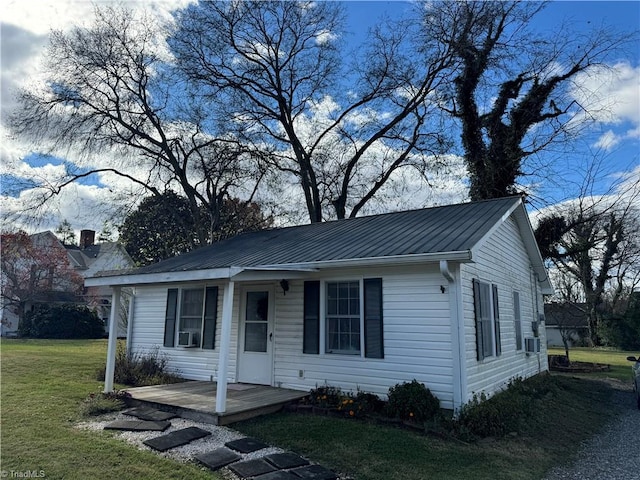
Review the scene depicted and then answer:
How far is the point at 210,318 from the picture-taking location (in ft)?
32.3

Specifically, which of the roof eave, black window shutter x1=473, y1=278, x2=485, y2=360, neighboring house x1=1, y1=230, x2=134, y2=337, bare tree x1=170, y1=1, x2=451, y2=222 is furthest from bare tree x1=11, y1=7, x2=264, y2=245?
black window shutter x1=473, y1=278, x2=485, y2=360

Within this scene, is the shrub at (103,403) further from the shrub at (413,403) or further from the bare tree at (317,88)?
the bare tree at (317,88)

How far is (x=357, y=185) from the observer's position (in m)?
21.7

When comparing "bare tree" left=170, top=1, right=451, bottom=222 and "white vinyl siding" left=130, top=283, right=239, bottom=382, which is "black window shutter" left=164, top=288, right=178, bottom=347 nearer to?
"white vinyl siding" left=130, top=283, right=239, bottom=382

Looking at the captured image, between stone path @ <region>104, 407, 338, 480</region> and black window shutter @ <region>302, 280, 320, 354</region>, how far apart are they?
2660 millimetres

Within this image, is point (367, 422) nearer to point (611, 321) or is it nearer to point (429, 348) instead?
point (429, 348)

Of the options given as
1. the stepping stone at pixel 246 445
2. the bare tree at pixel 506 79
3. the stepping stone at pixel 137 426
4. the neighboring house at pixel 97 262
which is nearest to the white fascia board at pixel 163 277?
the stepping stone at pixel 137 426

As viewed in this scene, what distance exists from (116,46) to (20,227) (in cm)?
809

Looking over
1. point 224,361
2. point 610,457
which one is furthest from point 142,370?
point 610,457

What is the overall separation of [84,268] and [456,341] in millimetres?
35413

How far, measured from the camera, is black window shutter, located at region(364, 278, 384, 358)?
732cm

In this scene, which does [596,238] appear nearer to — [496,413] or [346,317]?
[496,413]

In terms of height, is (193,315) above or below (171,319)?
above

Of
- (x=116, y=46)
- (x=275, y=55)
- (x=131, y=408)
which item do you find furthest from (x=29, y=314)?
(x=131, y=408)
